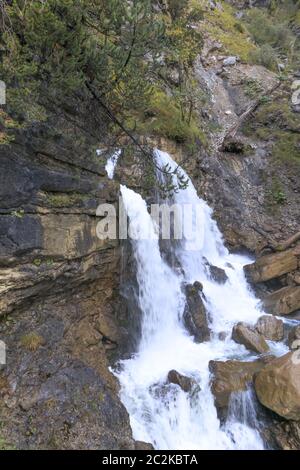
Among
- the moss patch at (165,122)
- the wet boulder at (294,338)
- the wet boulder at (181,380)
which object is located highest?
the moss patch at (165,122)

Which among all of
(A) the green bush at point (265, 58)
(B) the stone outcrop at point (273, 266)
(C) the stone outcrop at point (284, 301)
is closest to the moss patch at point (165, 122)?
(B) the stone outcrop at point (273, 266)

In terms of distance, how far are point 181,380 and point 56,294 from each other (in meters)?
3.10

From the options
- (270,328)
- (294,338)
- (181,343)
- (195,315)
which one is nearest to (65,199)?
(181,343)

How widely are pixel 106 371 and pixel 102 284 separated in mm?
1819

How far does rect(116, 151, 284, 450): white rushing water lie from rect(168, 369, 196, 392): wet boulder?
101 millimetres

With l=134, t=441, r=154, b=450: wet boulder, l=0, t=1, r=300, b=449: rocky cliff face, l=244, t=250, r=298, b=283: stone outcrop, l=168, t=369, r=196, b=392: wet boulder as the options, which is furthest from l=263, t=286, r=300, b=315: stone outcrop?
l=134, t=441, r=154, b=450: wet boulder

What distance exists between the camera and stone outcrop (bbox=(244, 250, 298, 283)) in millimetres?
11055

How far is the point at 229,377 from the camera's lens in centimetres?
679

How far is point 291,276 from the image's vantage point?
10953 mm

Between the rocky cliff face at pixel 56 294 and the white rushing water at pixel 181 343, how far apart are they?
787 mm

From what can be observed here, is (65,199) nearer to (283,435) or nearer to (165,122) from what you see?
(283,435)

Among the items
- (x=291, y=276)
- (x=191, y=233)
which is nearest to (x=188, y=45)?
(x=191, y=233)

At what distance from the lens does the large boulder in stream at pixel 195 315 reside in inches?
344

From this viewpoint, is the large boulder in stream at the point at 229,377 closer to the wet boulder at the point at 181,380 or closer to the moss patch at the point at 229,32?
the wet boulder at the point at 181,380
